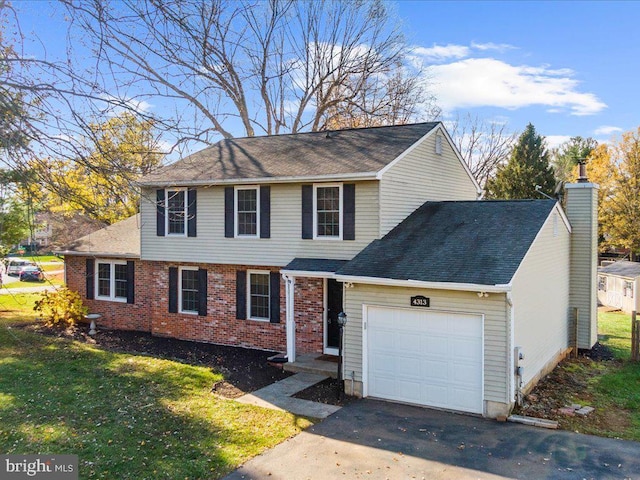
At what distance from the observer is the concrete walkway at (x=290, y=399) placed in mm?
10203

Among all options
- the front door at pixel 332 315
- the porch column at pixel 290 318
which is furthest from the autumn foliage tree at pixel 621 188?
the porch column at pixel 290 318

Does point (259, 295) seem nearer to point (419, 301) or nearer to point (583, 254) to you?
point (419, 301)

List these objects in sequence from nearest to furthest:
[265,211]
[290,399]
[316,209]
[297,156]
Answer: [290,399], [316,209], [265,211], [297,156]

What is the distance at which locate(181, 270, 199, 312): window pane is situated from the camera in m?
16.5

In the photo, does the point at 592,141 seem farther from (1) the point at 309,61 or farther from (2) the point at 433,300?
(2) the point at 433,300

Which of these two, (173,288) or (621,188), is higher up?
(621,188)

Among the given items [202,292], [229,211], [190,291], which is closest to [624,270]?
[229,211]

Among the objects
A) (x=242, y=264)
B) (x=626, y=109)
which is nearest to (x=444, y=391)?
(x=242, y=264)

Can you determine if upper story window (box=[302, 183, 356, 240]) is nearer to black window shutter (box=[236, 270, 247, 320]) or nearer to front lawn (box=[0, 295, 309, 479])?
black window shutter (box=[236, 270, 247, 320])

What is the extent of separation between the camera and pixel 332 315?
46.0 feet

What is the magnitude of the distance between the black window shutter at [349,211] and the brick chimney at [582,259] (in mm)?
6516

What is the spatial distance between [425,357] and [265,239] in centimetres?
616

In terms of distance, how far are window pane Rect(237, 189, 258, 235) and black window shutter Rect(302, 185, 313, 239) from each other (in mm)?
1642

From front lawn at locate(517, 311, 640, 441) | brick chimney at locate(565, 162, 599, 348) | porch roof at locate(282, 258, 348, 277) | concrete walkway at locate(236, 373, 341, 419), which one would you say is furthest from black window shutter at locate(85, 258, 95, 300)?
brick chimney at locate(565, 162, 599, 348)
